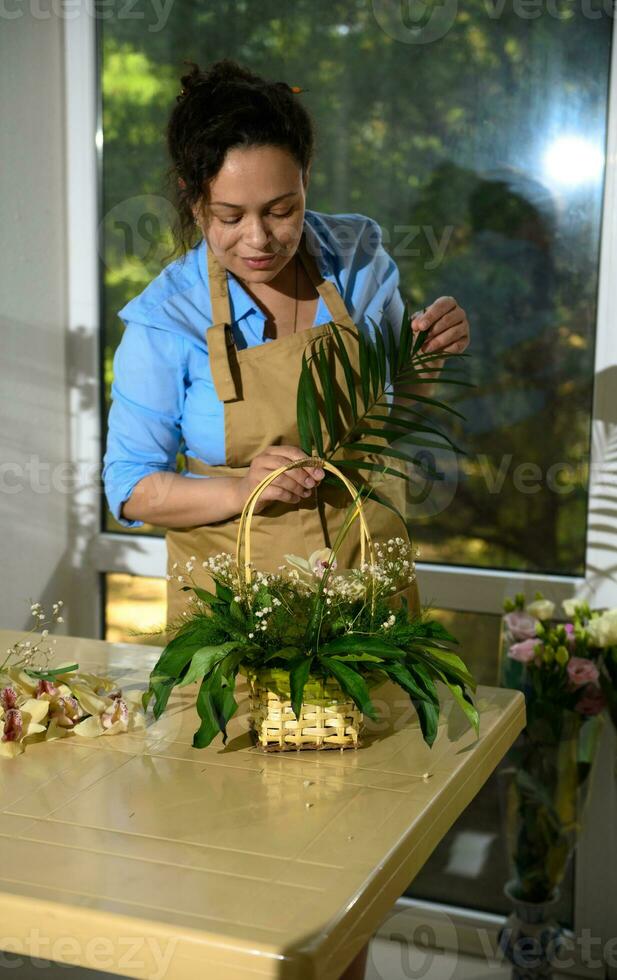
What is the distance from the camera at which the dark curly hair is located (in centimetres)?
188

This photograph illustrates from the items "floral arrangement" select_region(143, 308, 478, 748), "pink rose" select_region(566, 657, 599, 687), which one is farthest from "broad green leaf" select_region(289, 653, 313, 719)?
"pink rose" select_region(566, 657, 599, 687)

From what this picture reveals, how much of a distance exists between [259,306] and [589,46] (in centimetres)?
110

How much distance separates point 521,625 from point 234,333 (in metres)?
0.97

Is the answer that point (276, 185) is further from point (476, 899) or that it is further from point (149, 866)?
point (476, 899)

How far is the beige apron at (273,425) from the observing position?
200 centimetres

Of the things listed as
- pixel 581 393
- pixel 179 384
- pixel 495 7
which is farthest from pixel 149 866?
pixel 495 7

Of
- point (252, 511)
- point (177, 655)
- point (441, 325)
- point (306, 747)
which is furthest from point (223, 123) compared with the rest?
point (306, 747)

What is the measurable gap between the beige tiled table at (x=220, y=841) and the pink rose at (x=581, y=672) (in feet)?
2.60

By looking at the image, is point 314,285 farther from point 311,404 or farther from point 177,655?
point 177,655

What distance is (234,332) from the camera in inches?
80.7

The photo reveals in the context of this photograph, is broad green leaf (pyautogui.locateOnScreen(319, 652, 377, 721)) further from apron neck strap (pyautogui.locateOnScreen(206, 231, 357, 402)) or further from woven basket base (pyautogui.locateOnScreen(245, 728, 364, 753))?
apron neck strap (pyautogui.locateOnScreen(206, 231, 357, 402))

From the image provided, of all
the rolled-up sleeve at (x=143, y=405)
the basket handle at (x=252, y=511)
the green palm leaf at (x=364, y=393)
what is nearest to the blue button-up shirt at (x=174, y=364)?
the rolled-up sleeve at (x=143, y=405)

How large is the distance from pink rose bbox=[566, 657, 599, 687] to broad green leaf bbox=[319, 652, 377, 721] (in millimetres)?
1138

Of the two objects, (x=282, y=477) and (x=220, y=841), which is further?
(x=282, y=477)
